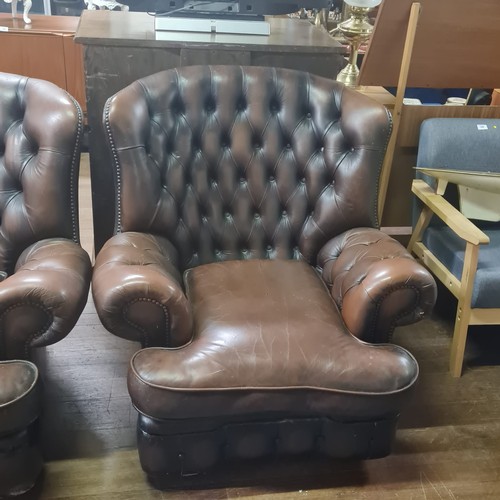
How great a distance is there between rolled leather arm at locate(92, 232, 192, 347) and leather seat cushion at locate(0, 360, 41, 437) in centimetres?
23

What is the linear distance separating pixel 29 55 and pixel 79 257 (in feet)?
8.71

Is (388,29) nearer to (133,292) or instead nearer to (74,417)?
(133,292)

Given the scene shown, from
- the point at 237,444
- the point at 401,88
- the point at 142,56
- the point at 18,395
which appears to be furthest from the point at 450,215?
the point at 18,395

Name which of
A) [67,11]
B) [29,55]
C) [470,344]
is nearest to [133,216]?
[470,344]

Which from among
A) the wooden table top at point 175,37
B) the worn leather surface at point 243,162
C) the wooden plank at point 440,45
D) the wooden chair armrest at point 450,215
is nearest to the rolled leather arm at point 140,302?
the worn leather surface at point 243,162

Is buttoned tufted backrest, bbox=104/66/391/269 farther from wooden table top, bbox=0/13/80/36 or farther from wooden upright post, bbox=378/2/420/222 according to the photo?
wooden table top, bbox=0/13/80/36

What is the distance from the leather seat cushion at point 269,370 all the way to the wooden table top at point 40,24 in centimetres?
286

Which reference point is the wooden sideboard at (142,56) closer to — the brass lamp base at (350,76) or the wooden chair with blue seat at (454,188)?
the brass lamp base at (350,76)

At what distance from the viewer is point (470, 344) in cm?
246

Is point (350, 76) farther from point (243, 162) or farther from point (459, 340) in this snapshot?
point (459, 340)

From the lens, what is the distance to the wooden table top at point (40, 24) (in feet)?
12.8

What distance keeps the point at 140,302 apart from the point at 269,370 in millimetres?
371

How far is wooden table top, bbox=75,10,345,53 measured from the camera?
7.05ft

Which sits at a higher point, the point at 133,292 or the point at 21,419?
the point at 133,292
